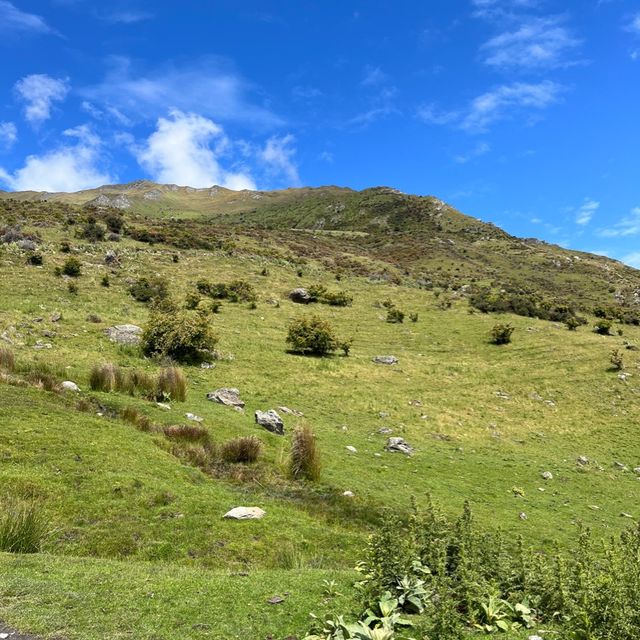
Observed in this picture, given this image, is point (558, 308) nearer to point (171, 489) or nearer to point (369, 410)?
point (369, 410)

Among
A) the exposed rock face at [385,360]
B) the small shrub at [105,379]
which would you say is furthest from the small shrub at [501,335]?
the small shrub at [105,379]

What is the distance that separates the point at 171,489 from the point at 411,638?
24.8 feet

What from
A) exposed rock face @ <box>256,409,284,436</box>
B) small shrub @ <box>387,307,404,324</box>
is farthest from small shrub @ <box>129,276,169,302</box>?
exposed rock face @ <box>256,409,284,436</box>

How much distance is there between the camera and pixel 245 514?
35.8ft

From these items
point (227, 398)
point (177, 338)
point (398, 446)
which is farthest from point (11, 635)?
point (177, 338)

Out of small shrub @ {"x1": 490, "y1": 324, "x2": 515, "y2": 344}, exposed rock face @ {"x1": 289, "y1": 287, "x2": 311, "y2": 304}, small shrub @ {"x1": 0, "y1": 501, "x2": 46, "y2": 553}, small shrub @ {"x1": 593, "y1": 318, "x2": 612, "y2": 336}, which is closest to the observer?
small shrub @ {"x1": 0, "y1": 501, "x2": 46, "y2": 553}

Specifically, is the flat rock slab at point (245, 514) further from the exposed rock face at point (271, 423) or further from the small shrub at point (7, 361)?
the small shrub at point (7, 361)

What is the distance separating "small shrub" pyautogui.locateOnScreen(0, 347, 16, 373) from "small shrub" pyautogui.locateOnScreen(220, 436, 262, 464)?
10022 mm

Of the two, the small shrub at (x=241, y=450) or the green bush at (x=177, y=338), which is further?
the green bush at (x=177, y=338)

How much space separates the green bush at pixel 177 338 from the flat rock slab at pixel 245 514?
1694 centimetres

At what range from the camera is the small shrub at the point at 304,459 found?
14.7 meters

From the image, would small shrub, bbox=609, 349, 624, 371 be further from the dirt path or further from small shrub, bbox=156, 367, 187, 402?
the dirt path

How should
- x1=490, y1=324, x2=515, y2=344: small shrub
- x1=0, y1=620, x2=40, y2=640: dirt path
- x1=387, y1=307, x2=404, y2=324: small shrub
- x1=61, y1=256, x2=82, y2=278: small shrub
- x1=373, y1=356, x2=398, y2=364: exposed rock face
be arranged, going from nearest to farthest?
1. x1=0, y1=620, x2=40, y2=640: dirt path
2. x1=373, y1=356, x2=398, y2=364: exposed rock face
3. x1=490, y1=324, x2=515, y2=344: small shrub
4. x1=61, y1=256, x2=82, y2=278: small shrub
5. x1=387, y1=307, x2=404, y2=324: small shrub

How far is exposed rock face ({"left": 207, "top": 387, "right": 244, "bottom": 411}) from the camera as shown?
840 inches
